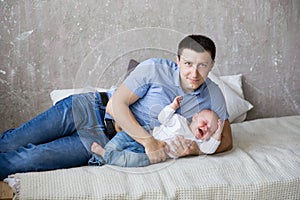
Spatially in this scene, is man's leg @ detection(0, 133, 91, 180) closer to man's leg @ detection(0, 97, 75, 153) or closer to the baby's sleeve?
man's leg @ detection(0, 97, 75, 153)

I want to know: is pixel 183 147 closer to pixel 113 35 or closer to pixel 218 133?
pixel 218 133

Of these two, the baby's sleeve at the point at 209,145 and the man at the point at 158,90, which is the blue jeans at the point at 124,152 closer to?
the man at the point at 158,90

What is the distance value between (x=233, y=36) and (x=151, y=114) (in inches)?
38.7

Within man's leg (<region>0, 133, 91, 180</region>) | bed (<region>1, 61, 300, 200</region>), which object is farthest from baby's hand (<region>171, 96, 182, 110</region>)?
man's leg (<region>0, 133, 91, 180</region>)

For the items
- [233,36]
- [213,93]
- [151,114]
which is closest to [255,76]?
[233,36]

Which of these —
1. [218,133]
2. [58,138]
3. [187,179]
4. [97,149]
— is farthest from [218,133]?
[58,138]

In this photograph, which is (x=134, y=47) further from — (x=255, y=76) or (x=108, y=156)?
(x=255, y=76)

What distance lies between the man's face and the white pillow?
0.61m

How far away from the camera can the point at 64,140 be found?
1.95 meters

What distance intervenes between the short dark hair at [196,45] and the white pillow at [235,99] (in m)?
0.59

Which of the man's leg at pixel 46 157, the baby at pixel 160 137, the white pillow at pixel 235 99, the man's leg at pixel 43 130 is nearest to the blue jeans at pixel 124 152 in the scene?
the baby at pixel 160 137

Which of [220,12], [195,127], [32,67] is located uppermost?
[220,12]

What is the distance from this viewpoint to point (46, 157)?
6.07 ft

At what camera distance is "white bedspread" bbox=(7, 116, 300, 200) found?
1.70 meters
